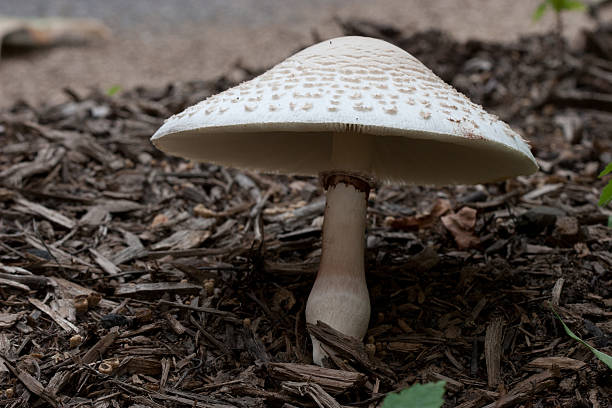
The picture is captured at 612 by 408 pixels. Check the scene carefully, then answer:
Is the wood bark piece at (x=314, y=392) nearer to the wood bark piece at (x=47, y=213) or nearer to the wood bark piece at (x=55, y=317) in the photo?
the wood bark piece at (x=55, y=317)

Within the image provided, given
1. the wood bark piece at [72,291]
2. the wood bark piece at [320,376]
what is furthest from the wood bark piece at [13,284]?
the wood bark piece at [320,376]

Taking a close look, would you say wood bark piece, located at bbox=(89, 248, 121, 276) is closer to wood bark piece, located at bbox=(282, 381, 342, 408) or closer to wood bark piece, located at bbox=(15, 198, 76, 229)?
wood bark piece, located at bbox=(15, 198, 76, 229)

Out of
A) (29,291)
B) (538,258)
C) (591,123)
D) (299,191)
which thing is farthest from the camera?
(591,123)

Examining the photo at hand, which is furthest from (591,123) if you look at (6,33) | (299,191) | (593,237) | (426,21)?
(6,33)

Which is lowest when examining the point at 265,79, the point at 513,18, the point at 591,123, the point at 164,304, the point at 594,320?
the point at 164,304

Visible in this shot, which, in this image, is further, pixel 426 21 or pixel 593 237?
pixel 426 21

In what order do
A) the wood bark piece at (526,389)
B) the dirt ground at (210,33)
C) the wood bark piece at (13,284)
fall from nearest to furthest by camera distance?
the wood bark piece at (526,389)
the wood bark piece at (13,284)
the dirt ground at (210,33)

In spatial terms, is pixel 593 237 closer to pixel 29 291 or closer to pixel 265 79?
pixel 265 79
